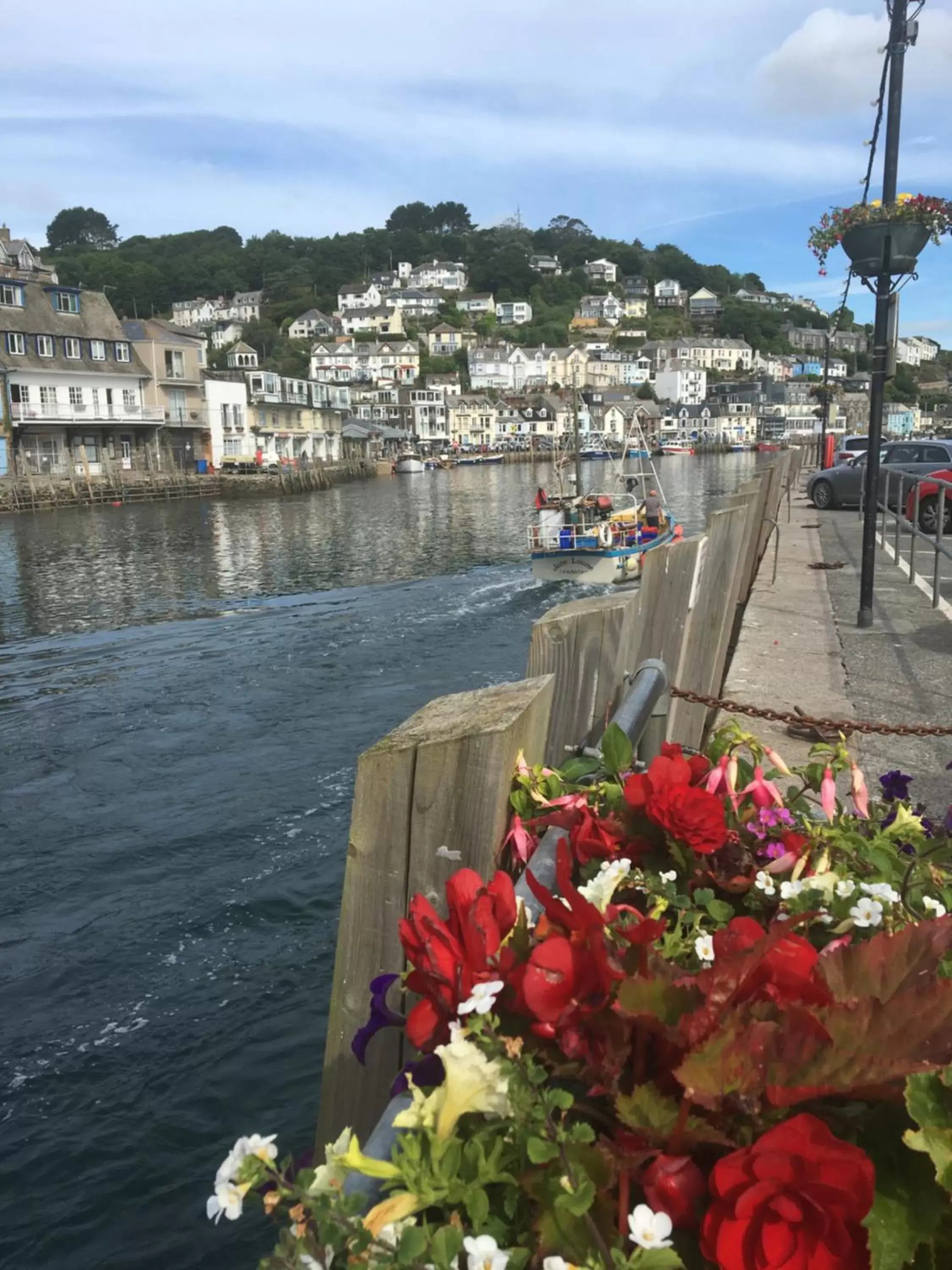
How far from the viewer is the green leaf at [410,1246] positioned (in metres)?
1.18

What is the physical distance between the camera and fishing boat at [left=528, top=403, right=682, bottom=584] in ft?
87.8

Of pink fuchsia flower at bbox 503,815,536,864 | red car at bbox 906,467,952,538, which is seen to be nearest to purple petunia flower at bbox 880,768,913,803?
pink fuchsia flower at bbox 503,815,536,864

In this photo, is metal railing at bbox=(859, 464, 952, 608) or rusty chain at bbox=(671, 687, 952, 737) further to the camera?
metal railing at bbox=(859, 464, 952, 608)

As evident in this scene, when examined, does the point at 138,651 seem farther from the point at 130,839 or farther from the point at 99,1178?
the point at 99,1178

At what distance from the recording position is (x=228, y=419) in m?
84.0

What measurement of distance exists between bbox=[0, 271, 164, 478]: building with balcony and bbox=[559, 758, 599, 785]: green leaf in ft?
215

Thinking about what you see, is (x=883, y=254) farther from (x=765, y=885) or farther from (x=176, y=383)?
(x=176, y=383)

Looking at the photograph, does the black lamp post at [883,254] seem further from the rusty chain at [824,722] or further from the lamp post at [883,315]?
the rusty chain at [824,722]

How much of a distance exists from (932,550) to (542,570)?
39.9 ft

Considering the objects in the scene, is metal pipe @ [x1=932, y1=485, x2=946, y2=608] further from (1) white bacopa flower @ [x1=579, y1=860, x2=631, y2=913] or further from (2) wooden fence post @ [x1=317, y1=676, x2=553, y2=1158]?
(1) white bacopa flower @ [x1=579, y1=860, x2=631, y2=913]

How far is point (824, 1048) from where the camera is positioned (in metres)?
1.26

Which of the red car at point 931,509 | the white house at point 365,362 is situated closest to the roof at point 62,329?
the red car at point 931,509

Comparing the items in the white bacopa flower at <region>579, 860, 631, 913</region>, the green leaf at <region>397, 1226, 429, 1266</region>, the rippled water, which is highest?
the white bacopa flower at <region>579, 860, 631, 913</region>

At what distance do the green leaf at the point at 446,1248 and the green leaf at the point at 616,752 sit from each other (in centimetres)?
132
